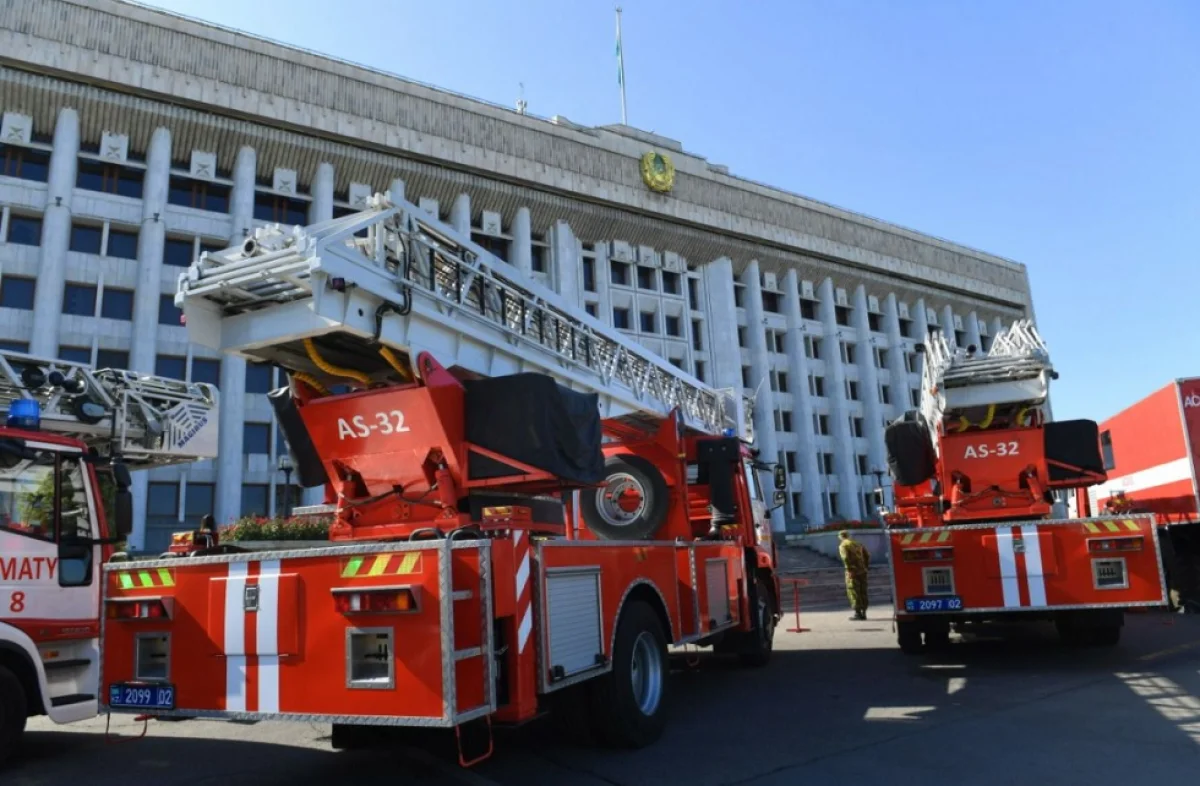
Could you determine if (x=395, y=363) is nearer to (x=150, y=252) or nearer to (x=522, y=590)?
(x=522, y=590)

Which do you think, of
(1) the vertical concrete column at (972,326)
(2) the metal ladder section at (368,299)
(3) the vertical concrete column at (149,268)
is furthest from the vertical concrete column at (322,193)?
(1) the vertical concrete column at (972,326)

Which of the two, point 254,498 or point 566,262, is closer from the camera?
point 254,498

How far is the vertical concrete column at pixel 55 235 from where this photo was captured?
27.3 meters

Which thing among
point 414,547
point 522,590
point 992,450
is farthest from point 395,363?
point 992,450

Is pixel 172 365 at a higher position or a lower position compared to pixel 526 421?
higher

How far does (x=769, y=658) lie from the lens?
10523 mm

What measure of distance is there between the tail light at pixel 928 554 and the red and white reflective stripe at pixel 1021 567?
0.52 m

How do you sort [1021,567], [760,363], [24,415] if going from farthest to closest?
[760,363] → [1021,567] → [24,415]

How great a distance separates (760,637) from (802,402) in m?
40.4

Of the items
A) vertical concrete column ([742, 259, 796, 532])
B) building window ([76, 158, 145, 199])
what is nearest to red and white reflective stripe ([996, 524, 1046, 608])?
building window ([76, 158, 145, 199])

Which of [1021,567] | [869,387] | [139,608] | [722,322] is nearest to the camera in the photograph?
[139,608]

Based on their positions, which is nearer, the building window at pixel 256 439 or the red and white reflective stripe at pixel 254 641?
the red and white reflective stripe at pixel 254 641

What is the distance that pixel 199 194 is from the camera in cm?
3192

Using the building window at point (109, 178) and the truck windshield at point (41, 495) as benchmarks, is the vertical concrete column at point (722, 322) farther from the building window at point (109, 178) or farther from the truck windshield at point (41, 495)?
the truck windshield at point (41, 495)
